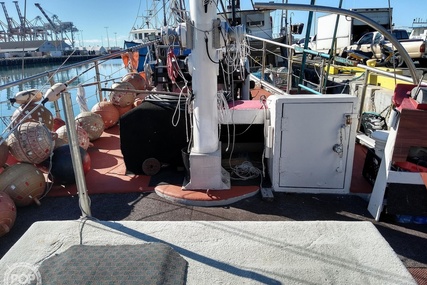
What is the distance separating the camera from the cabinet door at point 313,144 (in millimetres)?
3027

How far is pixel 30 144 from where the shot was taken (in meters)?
3.37

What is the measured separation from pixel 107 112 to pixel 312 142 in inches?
163

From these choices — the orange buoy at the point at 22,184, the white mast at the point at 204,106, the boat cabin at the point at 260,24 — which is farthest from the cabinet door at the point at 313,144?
the boat cabin at the point at 260,24

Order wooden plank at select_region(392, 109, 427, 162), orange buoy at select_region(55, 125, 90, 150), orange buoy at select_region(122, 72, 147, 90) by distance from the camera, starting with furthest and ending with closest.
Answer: orange buoy at select_region(122, 72, 147, 90) < orange buoy at select_region(55, 125, 90, 150) < wooden plank at select_region(392, 109, 427, 162)

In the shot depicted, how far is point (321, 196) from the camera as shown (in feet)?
10.6

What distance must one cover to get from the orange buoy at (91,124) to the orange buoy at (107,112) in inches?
26.6

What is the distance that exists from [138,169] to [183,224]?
176 centimetres

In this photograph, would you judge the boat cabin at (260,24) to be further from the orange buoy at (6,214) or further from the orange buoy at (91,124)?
the orange buoy at (6,214)

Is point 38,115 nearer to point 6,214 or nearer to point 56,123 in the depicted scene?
point 56,123

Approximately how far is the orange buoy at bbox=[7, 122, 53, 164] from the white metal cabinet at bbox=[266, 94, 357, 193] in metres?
2.61

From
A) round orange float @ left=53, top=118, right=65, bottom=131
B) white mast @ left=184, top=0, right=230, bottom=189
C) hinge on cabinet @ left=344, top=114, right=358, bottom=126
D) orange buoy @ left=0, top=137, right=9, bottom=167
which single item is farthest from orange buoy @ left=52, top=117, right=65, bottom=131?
hinge on cabinet @ left=344, top=114, right=358, bottom=126

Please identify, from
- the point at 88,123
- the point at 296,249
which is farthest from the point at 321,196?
the point at 88,123

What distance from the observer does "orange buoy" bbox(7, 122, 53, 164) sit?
3367 millimetres

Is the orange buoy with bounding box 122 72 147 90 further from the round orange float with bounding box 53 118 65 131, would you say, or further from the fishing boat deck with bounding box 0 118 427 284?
the fishing boat deck with bounding box 0 118 427 284
